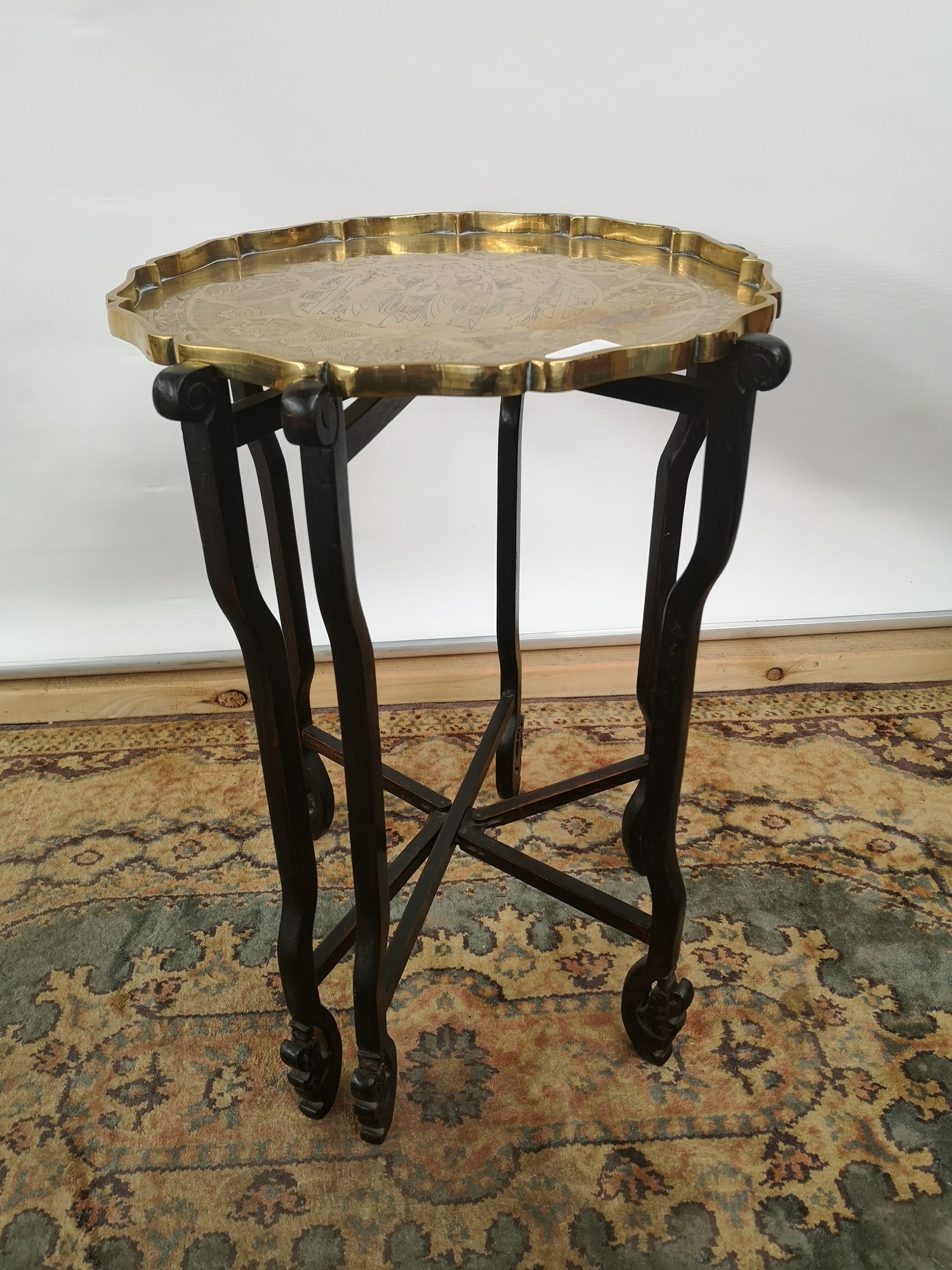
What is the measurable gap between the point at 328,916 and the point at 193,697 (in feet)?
2.25

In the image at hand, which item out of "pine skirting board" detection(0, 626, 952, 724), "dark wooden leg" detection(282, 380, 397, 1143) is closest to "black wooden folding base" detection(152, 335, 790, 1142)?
"dark wooden leg" detection(282, 380, 397, 1143)

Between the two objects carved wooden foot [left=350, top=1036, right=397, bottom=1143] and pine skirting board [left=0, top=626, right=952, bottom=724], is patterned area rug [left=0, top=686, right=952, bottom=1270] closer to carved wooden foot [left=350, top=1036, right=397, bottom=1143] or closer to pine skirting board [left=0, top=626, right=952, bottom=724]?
carved wooden foot [left=350, top=1036, right=397, bottom=1143]

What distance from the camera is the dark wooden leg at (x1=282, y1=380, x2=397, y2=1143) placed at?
83 centimetres

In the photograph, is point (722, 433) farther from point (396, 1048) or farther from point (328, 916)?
point (328, 916)

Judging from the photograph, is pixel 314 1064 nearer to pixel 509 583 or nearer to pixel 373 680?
pixel 373 680

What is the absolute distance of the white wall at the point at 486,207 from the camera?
64.1 inches

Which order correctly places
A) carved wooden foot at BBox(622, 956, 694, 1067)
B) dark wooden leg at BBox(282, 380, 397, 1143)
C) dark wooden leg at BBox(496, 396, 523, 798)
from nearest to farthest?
dark wooden leg at BBox(282, 380, 397, 1143) → carved wooden foot at BBox(622, 956, 694, 1067) → dark wooden leg at BBox(496, 396, 523, 798)

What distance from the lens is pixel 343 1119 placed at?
4.05 feet

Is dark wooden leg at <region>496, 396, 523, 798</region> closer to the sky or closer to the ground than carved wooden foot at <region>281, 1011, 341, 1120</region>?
closer to the sky

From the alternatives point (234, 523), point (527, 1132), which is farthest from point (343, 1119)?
point (234, 523)

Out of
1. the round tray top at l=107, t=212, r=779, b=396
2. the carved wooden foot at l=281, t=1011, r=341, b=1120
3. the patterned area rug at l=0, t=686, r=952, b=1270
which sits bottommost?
the patterned area rug at l=0, t=686, r=952, b=1270

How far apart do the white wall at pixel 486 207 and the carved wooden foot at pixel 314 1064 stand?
38.4 inches

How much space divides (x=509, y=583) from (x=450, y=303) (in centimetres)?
61

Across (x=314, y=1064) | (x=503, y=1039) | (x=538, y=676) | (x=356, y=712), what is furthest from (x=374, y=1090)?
(x=538, y=676)
